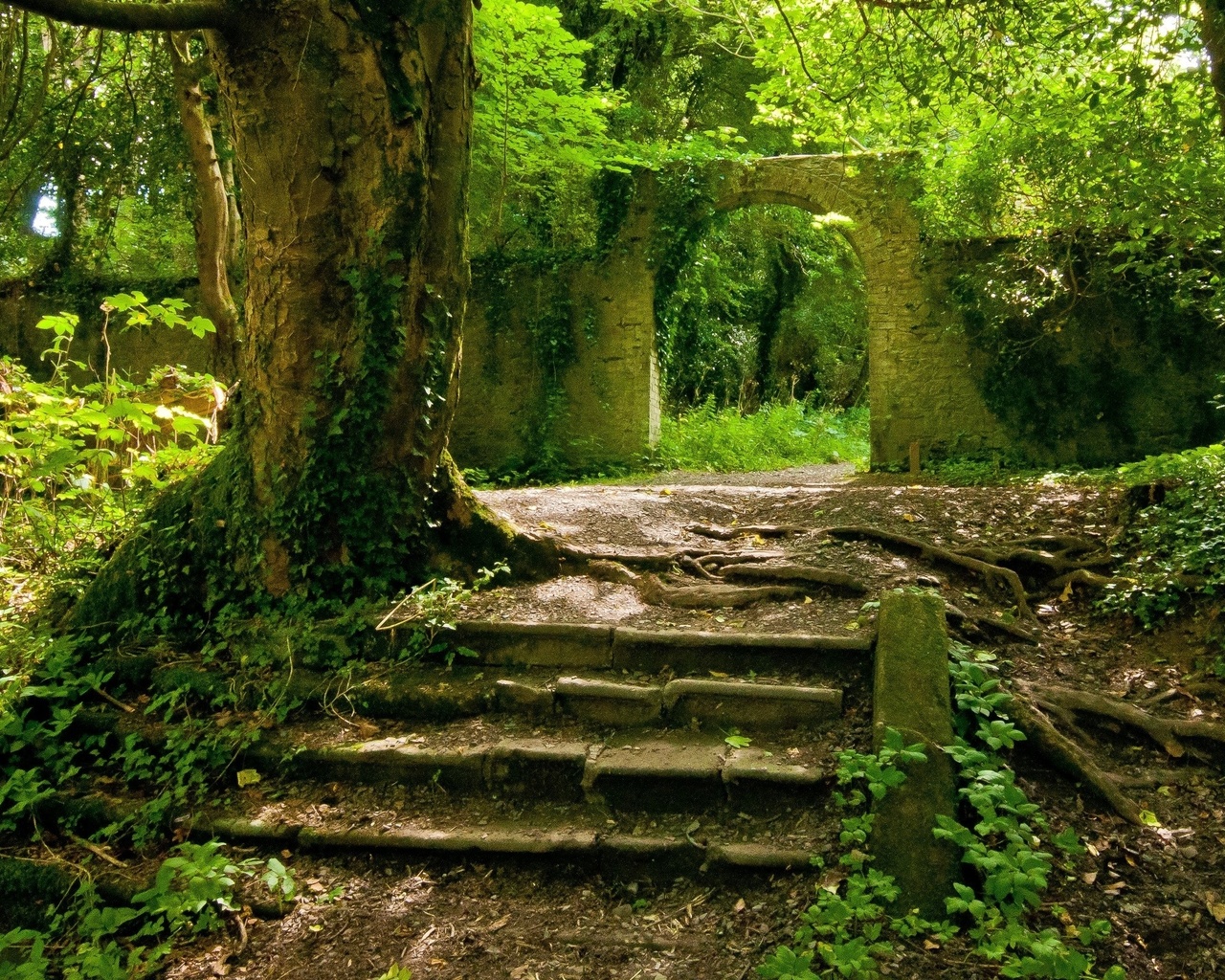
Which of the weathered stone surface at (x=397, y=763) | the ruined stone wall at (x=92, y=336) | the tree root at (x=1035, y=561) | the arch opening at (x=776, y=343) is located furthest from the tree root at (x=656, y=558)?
the ruined stone wall at (x=92, y=336)

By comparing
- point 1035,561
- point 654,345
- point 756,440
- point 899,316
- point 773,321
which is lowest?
point 1035,561

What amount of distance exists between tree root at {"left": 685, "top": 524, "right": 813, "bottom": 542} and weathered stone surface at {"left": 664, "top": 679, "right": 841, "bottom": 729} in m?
1.94

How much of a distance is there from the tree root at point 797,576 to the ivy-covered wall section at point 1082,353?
5945 mm

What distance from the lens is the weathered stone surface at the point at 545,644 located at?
3.94 m

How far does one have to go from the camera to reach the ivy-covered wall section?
8.69 metres

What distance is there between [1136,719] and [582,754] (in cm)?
230

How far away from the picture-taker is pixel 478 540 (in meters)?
Answer: 4.68

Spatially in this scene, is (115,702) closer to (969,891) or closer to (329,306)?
(329,306)

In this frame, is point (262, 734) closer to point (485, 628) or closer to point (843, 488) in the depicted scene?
point (485, 628)

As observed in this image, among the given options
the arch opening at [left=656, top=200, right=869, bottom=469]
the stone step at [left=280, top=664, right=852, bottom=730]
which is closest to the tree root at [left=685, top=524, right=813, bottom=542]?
the stone step at [left=280, top=664, right=852, bottom=730]

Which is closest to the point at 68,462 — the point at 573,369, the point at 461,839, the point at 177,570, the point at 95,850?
the point at 177,570

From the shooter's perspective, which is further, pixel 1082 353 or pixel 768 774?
pixel 1082 353

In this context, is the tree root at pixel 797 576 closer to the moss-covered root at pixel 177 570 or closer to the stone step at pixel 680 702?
the stone step at pixel 680 702

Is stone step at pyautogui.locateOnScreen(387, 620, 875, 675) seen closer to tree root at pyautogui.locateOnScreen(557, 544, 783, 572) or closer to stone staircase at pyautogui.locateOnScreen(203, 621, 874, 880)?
stone staircase at pyautogui.locateOnScreen(203, 621, 874, 880)
